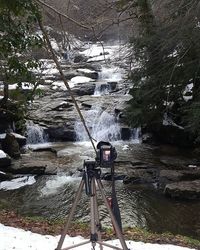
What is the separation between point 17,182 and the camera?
1242 centimetres

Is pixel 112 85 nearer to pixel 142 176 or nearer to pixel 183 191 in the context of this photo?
pixel 142 176

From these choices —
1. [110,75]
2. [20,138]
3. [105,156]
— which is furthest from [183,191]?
[110,75]

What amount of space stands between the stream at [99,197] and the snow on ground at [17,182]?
24 centimetres

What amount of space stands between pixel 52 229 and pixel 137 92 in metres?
9.26

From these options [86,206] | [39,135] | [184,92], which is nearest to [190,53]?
[184,92]

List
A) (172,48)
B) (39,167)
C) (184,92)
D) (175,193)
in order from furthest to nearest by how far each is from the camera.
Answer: (184,92), (39,167), (172,48), (175,193)

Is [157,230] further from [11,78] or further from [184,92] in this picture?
[184,92]

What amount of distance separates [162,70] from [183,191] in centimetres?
436

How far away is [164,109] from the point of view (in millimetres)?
15656

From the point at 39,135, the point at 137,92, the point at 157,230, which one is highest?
the point at 137,92

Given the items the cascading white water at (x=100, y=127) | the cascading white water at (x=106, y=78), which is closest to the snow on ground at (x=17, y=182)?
the cascading white water at (x=100, y=127)

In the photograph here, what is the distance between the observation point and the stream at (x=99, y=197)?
930cm

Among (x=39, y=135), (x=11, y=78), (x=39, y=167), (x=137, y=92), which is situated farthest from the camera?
(x=39, y=135)

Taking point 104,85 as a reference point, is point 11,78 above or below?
below
